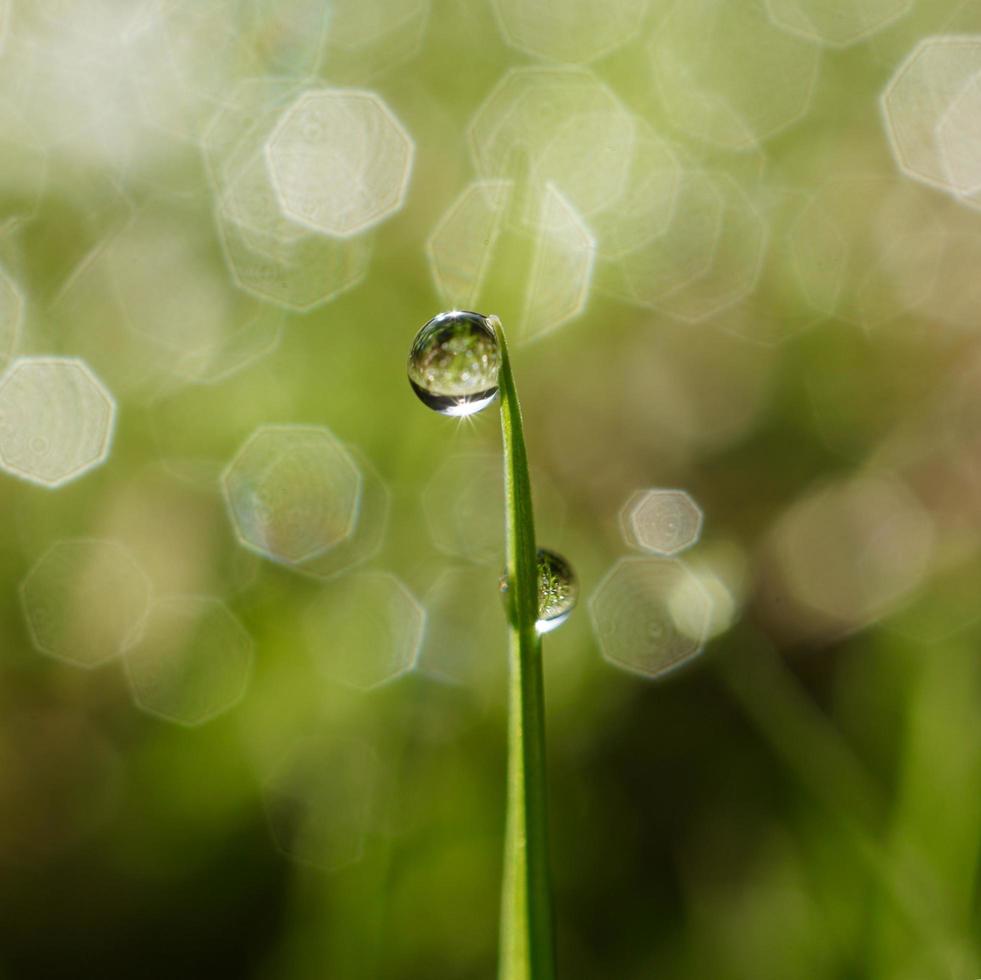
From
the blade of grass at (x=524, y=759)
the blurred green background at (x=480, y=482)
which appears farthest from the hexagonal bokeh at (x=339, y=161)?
the blade of grass at (x=524, y=759)

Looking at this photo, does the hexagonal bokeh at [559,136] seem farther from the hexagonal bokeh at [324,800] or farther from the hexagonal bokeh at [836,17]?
the hexagonal bokeh at [324,800]

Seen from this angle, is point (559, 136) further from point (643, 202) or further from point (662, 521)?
point (662, 521)

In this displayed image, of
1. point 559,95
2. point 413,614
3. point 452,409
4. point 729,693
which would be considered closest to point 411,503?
point 413,614

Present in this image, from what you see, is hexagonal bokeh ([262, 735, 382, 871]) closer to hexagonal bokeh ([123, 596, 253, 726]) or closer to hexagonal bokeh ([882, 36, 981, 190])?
hexagonal bokeh ([123, 596, 253, 726])

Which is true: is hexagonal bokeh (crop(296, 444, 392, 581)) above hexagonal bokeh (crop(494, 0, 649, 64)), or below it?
below

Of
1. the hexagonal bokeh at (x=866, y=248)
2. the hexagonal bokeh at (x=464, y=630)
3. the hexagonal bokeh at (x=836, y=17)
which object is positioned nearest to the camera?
the hexagonal bokeh at (x=464, y=630)

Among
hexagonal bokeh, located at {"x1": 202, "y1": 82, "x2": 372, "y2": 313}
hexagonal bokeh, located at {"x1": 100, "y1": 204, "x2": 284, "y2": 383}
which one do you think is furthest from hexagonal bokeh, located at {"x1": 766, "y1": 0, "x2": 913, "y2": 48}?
hexagonal bokeh, located at {"x1": 100, "y1": 204, "x2": 284, "y2": 383}

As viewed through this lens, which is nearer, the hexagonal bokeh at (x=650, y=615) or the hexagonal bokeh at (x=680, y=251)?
the hexagonal bokeh at (x=650, y=615)

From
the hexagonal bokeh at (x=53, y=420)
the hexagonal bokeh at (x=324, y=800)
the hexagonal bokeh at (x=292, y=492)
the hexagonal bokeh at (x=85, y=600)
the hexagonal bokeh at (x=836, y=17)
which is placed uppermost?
the hexagonal bokeh at (x=836, y=17)
